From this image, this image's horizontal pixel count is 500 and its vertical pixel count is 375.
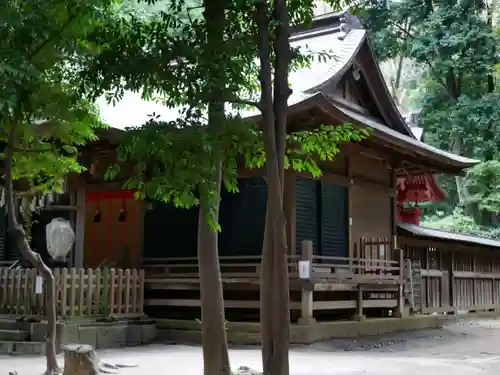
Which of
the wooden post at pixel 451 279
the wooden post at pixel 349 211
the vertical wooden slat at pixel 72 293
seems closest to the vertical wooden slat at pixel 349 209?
the wooden post at pixel 349 211

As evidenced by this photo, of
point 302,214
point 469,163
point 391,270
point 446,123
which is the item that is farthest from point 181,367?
point 446,123

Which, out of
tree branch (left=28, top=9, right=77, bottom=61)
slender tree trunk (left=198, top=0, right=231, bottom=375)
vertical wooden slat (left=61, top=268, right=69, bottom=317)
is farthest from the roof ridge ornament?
tree branch (left=28, top=9, right=77, bottom=61)

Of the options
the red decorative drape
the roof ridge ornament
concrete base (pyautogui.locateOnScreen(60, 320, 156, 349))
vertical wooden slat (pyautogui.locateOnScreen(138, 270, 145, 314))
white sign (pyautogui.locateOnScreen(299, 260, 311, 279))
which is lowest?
concrete base (pyautogui.locateOnScreen(60, 320, 156, 349))

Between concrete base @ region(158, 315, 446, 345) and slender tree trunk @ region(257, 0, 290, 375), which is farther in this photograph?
concrete base @ region(158, 315, 446, 345)

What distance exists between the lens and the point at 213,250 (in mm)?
7039

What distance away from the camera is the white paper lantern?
13492 mm

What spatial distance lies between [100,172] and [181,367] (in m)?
6.57

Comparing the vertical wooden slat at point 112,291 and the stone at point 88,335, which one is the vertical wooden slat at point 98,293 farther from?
the stone at point 88,335

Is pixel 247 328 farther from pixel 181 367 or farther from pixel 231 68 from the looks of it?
pixel 231 68

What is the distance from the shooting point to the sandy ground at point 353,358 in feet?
30.4

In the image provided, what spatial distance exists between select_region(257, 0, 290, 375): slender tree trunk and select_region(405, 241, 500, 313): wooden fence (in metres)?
12.7

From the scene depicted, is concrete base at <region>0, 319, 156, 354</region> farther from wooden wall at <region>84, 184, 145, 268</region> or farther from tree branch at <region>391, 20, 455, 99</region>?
tree branch at <region>391, 20, 455, 99</region>

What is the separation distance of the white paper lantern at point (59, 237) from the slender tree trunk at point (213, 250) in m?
7.24

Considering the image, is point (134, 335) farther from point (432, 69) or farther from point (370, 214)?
point (432, 69)
